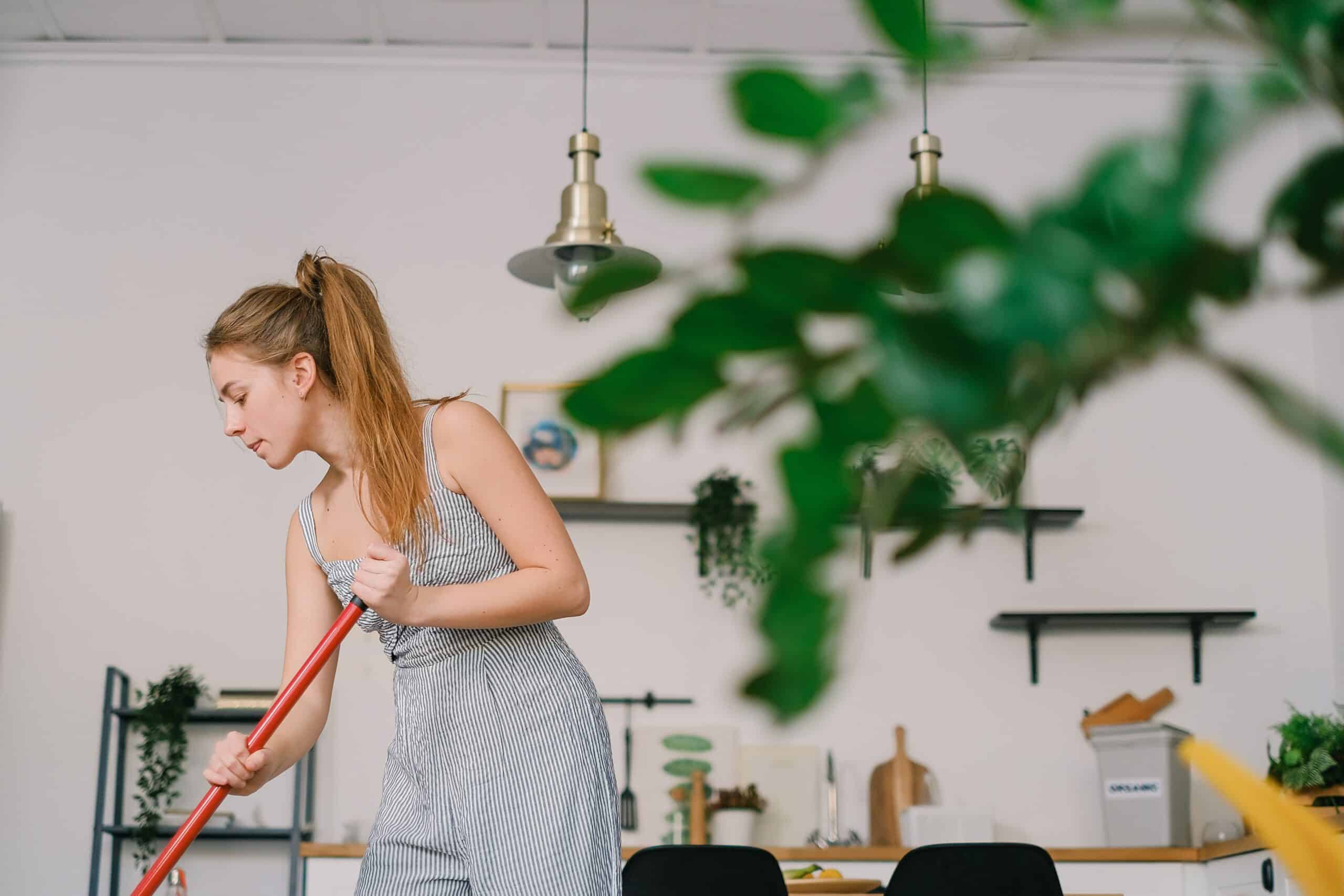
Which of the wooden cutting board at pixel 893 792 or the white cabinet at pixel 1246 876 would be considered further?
the wooden cutting board at pixel 893 792

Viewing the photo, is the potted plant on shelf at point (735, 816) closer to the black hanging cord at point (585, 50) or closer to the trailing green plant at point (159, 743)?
the trailing green plant at point (159, 743)

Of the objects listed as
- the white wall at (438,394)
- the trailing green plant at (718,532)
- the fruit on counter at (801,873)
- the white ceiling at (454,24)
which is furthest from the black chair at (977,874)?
the white ceiling at (454,24)

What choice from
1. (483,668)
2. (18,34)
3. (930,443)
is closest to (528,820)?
(483,668)

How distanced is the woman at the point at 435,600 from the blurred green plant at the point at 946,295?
3.93 feet

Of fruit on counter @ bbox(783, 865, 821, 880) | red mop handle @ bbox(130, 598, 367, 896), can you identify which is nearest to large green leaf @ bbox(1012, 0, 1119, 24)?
red mop handle @ bbox(130, 598, 367, 896)

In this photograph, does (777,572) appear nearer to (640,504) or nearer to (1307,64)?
(1307,64)

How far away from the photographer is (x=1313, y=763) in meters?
3.06

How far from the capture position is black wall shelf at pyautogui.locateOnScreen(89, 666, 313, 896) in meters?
3.79

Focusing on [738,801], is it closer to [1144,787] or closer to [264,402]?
[1144,787]

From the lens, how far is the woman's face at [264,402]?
1.59 metres

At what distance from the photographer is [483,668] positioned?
1.53 m

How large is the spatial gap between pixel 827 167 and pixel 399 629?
1.44 m

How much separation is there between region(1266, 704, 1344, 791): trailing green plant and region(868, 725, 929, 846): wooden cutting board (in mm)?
1020

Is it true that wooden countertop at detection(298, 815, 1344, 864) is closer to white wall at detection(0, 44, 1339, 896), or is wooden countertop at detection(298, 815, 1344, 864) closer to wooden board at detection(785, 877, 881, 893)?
wooden board at detection(785, 877, 881, 893)
